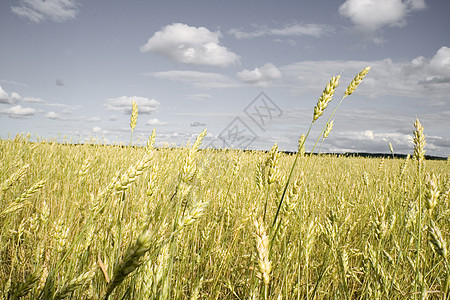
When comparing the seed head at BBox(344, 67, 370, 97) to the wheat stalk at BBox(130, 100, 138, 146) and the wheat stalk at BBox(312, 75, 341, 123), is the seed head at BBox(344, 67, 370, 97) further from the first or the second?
the wheat stalk at BBox(130, 100, 138, 146)

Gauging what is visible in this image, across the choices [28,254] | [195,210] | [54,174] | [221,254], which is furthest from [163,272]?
[54,174]

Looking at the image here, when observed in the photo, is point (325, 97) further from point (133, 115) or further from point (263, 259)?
point (133, 115)

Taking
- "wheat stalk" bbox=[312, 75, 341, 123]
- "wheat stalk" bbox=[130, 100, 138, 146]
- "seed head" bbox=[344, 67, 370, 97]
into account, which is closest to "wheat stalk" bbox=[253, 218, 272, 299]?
"wheat stalk" bbox=[312, 75, 341, 123]

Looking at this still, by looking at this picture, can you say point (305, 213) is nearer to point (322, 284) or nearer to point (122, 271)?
point (322, 284)

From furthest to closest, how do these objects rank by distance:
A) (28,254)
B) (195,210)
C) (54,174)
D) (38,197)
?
(54,174)
(38,197)
(28,254)
(195,210)

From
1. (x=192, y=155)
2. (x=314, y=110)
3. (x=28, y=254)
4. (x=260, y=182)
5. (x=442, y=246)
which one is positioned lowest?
(x=28, y=254)

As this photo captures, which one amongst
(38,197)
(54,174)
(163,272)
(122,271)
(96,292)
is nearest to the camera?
(122,271)

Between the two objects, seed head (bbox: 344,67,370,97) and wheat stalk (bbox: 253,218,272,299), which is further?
seed head (bbox: 344,67,370,97)

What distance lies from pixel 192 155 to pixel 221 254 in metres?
1.04

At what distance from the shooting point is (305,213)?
2.20 meters

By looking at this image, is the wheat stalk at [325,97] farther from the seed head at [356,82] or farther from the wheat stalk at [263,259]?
the wheat stalk at [263,259]

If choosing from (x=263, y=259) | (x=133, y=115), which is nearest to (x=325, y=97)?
(x=263, y=259)

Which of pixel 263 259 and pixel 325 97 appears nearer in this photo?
pixel 263 259

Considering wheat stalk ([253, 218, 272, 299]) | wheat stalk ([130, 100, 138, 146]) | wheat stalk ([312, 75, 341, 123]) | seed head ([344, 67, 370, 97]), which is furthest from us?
wheat stalk ([130, 100, 138, 146])
